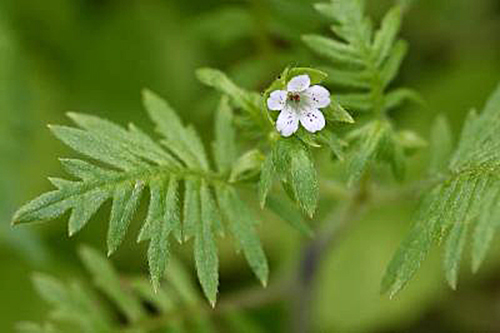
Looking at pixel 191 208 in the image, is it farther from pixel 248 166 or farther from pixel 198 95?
pixel 198 95

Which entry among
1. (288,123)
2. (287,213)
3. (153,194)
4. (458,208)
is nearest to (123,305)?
(287,213)


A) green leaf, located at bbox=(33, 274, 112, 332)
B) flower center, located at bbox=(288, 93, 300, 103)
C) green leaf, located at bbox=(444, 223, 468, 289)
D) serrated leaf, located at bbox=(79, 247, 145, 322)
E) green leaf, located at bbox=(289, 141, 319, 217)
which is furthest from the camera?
serrated leaf, located at bbox=(79, 247, 145, 322)

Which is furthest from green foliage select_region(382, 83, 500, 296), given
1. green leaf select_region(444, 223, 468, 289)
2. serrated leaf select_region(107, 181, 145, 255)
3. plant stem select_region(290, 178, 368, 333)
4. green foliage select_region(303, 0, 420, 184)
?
Answer: serrated leaf select_region(107, 181, 145, 255)

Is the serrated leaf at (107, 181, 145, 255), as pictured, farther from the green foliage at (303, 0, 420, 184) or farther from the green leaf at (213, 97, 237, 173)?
the green foliage at (303, 0, 420, 184)

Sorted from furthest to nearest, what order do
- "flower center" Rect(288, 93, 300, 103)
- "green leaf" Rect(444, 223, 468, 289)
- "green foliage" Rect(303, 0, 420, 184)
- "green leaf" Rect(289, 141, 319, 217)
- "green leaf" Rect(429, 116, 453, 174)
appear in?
"green leaf" Rect(429, 116, 453, 174) → "green foliage" Rect(303, 0, 420, 184) → "green leaf" Rect(444, 223, 468, 289) → "flower center" Rect(288, 93, 300, 103) → "green leaf" Rect(289, 141, 319, 217)

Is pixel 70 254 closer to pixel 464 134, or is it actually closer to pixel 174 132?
pixel 174 132
